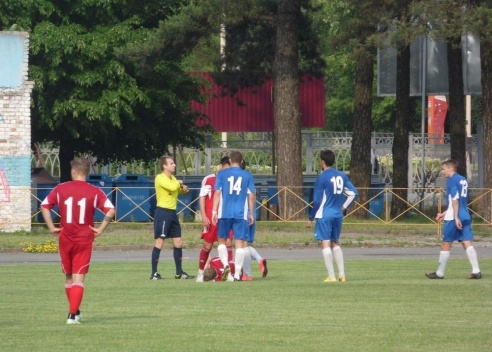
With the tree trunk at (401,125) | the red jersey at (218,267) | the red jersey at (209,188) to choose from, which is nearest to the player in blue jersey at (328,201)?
the red jersey at (218,267)

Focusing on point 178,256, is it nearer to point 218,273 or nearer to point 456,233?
point 218,273

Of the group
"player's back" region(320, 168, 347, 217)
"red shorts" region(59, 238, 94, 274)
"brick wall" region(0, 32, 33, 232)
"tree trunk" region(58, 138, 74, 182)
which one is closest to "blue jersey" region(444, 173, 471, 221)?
"player's back" region(320, 168, 347, 217)

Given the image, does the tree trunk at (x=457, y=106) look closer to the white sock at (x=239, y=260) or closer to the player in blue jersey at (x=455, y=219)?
the player in blue jersey at (x=455, y=219)

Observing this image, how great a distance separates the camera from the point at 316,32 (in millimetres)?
43562

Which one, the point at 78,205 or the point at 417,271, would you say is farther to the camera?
the point at 417,271

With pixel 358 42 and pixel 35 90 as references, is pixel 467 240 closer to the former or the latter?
pixel 358 42

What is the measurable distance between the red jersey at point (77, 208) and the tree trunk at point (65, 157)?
2967 cm

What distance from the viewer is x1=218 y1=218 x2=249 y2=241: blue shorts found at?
17922 mm

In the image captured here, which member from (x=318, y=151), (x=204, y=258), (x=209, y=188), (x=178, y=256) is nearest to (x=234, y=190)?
(x=209, y=188)

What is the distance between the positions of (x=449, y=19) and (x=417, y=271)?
15.3 m

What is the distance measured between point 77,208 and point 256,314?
7.24 feet

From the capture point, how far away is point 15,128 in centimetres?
3428

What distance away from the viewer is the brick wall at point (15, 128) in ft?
111

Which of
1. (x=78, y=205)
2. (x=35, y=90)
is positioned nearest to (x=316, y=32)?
(x=35, y=90)
